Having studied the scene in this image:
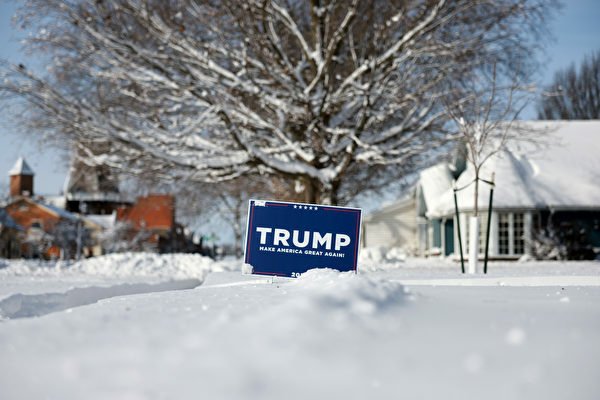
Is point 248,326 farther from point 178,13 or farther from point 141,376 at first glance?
point 178,13

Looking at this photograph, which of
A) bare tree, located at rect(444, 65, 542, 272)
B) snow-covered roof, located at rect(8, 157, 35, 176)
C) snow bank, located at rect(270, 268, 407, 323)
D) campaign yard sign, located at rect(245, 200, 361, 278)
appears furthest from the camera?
snow-covered roof, located at rect(8, 157, 35, 176)

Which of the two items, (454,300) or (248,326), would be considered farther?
(454,300)

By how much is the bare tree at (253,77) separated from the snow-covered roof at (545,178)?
9193 mm

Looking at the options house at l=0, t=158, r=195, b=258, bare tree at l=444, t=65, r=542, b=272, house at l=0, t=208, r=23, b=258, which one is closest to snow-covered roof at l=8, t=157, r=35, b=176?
house at l=0, t=158, r=195, b=258

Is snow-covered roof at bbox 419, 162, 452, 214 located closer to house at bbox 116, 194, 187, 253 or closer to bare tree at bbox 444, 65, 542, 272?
bare tree at bbox 444, 65, 542, 272


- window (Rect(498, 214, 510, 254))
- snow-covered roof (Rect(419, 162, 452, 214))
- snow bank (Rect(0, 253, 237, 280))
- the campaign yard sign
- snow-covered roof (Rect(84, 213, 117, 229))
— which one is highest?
snow-covered roof (Rect(419, 162, 452, 214))

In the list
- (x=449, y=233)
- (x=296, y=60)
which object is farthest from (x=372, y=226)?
(x=296, y=60)

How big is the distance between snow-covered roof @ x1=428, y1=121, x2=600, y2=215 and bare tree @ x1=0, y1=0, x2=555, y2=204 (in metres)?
9.19

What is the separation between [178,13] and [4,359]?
14.0 m

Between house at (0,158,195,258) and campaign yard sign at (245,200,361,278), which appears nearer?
campaign yard sign at (245,200,361,278)

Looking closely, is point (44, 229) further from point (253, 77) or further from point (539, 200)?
point (253, 77)

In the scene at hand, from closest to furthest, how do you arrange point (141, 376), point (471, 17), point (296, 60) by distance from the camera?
point (141, 376) → point (471, 17) → point (296, 60)

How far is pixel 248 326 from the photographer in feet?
11.2

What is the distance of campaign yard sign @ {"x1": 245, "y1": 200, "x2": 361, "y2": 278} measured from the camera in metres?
7.89
